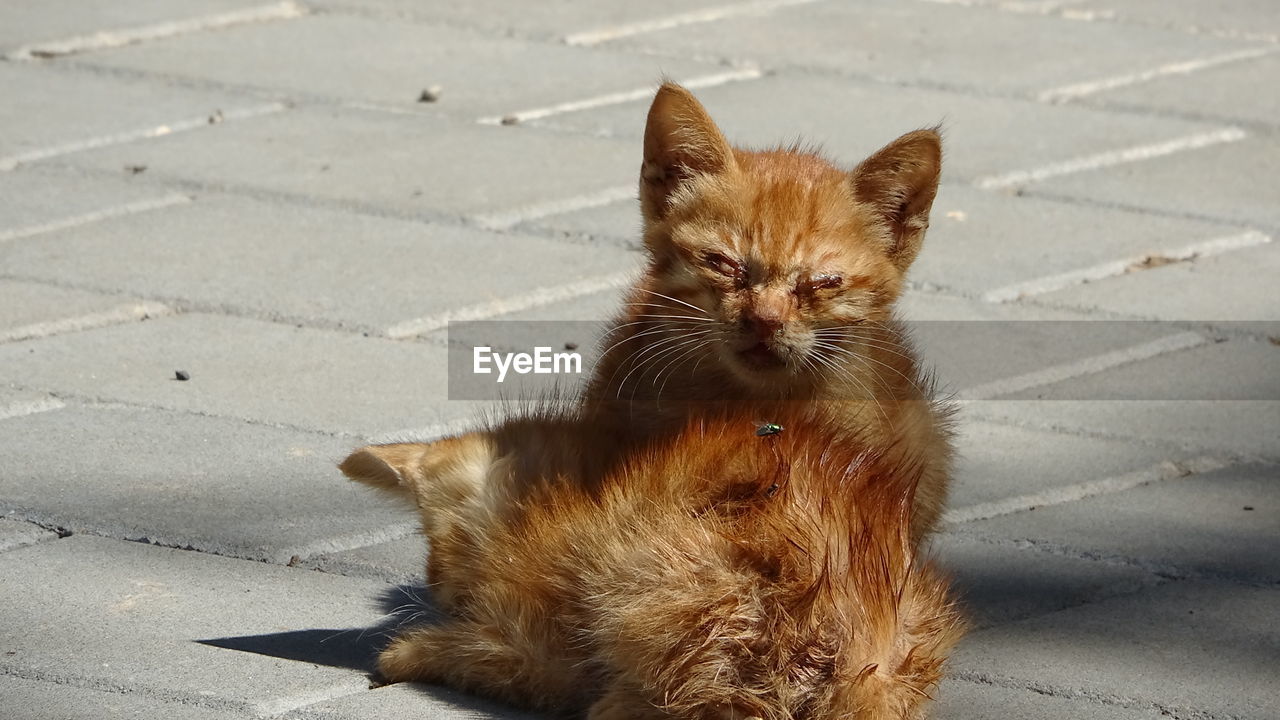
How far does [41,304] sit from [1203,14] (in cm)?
677

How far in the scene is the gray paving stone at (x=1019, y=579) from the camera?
11.9ft

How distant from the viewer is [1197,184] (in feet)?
22.3

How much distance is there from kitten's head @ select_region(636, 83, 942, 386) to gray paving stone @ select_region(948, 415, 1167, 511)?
3.03ft

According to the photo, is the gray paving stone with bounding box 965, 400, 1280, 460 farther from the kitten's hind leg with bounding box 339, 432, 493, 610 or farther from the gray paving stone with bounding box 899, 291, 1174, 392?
the kitten's hind leg with bounding box 339, 432, 493, 610

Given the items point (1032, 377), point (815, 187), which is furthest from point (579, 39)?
point (815, 187)

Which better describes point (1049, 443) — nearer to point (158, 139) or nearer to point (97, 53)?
point (158, 139)

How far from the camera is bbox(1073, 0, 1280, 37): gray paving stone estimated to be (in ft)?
30.4

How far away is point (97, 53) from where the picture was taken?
26.5 ft

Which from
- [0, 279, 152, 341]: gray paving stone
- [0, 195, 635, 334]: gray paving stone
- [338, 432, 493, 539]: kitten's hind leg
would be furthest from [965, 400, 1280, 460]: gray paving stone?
[0, 279, 152, 341]: gray paving stone

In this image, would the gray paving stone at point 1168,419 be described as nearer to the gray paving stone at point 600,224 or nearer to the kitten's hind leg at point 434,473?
the gray paving stone at point 600,224

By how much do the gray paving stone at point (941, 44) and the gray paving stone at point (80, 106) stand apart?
2218 mm

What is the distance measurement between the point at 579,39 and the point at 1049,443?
4.57 metres

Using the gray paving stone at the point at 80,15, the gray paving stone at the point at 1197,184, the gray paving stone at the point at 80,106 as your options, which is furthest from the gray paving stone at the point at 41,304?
the gray paving stone at the point at 1197,184

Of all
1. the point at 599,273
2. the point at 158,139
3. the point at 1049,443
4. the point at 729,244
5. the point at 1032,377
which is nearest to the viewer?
the point at 729,244
